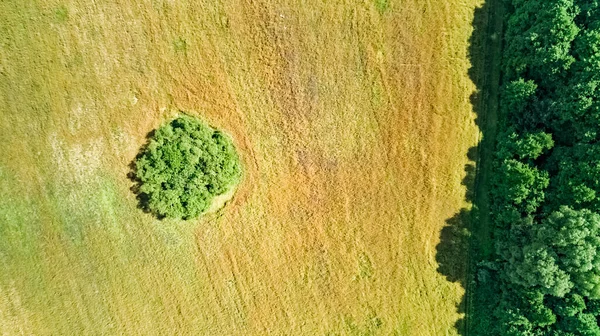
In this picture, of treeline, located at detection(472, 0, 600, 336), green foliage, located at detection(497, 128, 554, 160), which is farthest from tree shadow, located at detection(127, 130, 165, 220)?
green foliage, located at detection(497, 128, 554, 160)

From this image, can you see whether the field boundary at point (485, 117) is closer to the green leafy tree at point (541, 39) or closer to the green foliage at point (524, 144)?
the green leafy tree at point (541, 39)

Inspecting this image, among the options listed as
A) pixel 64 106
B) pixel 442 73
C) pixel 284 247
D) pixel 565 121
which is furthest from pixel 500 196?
pixel 64 106

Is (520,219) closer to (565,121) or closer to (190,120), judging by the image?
(565,121)

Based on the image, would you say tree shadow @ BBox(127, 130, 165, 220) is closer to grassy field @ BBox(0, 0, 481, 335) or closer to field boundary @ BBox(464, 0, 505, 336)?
grassy field @ BBox(0, 0, 481, 335)

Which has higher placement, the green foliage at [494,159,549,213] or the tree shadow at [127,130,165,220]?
the tree shadow at [127,130,165,220]

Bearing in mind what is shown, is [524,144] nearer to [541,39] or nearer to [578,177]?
[578,177]

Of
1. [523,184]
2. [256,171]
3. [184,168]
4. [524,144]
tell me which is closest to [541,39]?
[524,144]

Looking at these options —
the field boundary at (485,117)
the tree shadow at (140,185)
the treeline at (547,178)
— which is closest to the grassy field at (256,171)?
the tree shadow at (140,185)
